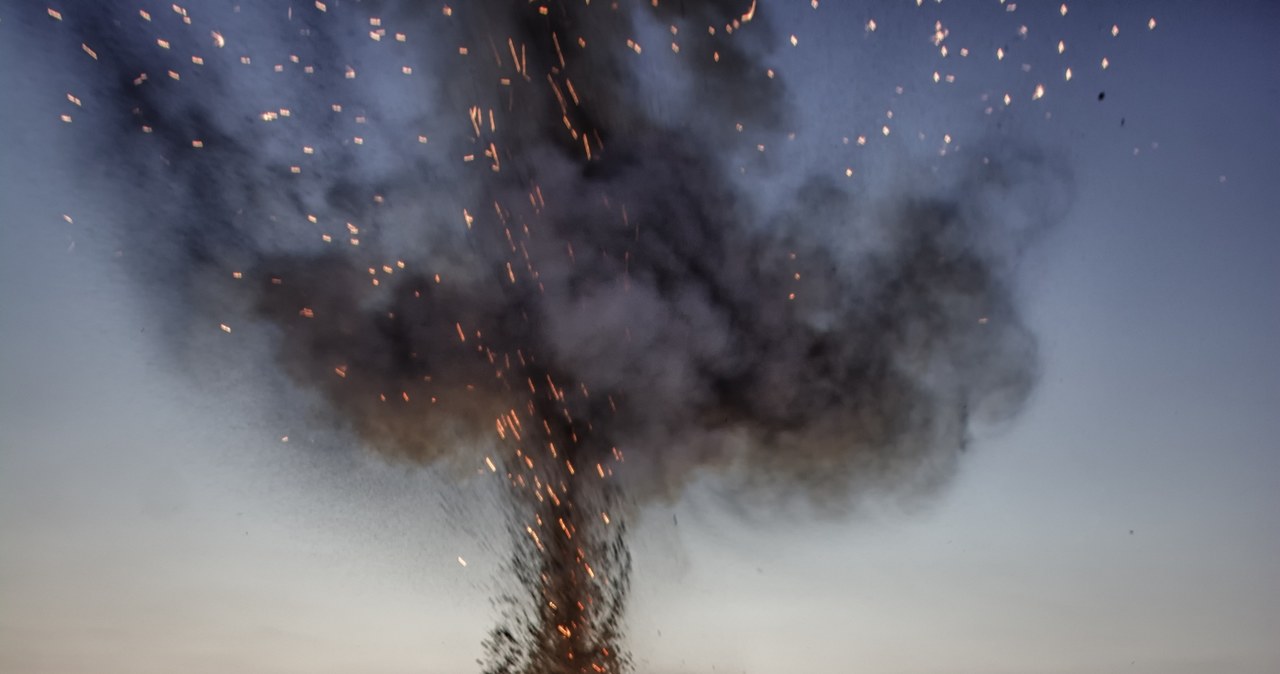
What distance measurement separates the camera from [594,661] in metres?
16.5

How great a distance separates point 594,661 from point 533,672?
1.60 m

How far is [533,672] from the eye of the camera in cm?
1714
